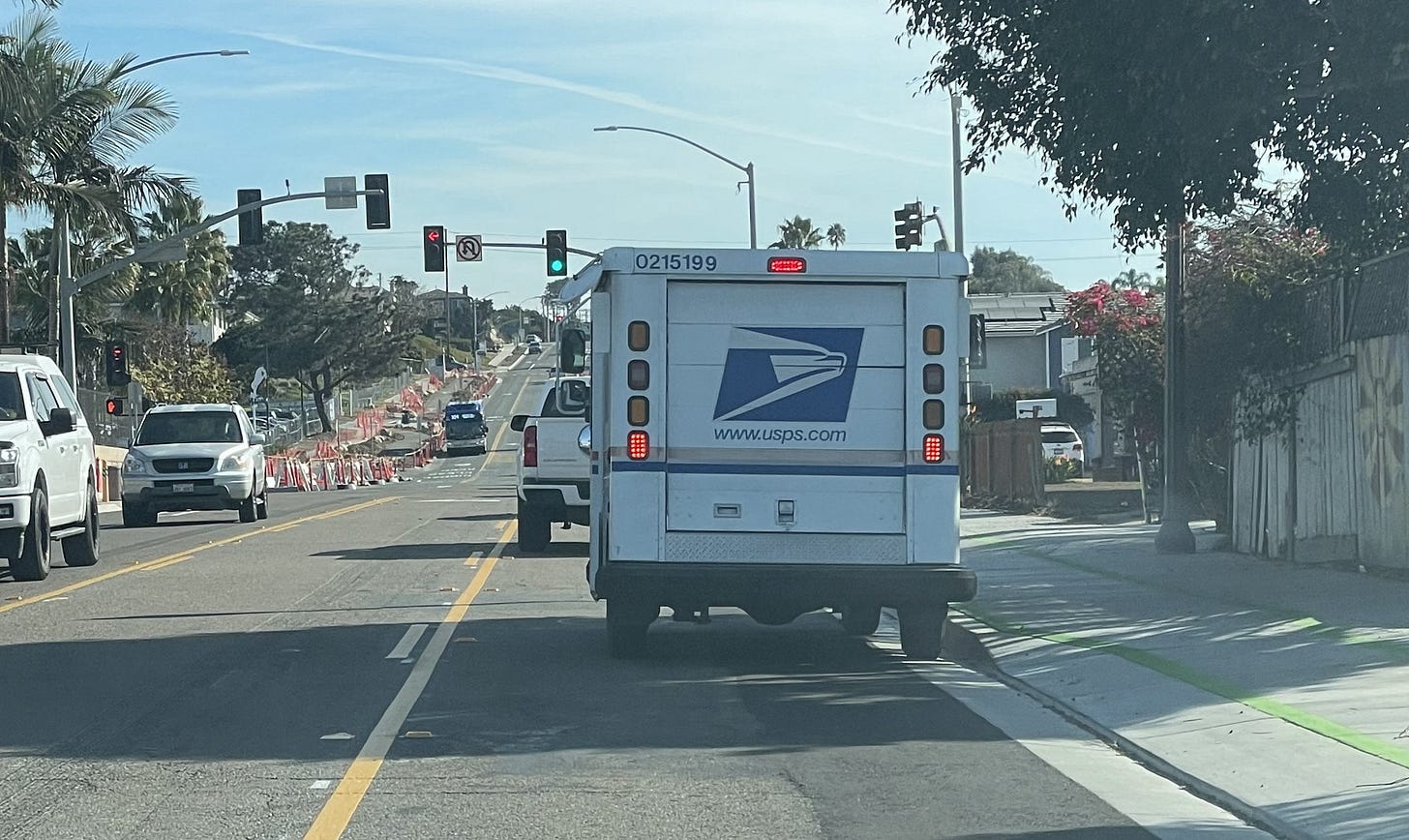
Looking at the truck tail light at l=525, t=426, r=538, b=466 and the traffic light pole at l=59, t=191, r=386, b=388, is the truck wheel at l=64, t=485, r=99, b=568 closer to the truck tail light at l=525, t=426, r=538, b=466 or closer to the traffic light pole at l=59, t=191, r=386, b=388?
the truck tail light at l=525, t=426, r=538, b=466

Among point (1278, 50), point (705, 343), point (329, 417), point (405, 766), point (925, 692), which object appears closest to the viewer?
point (405, 766)

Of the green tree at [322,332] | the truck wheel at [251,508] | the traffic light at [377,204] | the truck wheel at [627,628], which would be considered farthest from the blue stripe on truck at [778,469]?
the green tree at [322,332]

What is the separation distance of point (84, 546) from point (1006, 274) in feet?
476

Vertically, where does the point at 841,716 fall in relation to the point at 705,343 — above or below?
below

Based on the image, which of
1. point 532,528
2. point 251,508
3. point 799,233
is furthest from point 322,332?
point 532,528

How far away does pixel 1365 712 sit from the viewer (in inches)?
361

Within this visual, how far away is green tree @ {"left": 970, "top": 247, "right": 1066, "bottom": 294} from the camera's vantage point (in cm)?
15438

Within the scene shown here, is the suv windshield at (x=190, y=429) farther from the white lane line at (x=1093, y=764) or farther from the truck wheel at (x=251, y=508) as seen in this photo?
the white lane line at (x=1093, y=764)

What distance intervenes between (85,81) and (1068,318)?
77.4ft

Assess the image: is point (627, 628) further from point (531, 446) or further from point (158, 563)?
point (158, 563)

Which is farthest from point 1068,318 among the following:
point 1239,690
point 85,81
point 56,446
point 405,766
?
point 85,81

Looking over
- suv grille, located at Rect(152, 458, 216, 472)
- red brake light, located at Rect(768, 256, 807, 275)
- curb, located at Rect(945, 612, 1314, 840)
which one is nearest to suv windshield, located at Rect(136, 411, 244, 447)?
suv grille, located at Rect(152, 458, 216, 472)

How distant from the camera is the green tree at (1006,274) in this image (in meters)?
154

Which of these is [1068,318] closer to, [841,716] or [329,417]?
[841,716]
